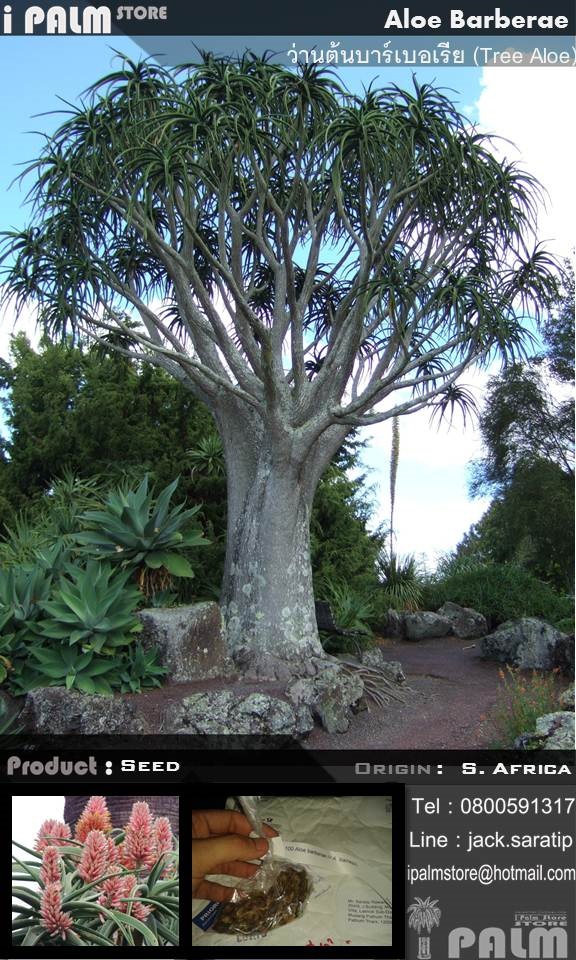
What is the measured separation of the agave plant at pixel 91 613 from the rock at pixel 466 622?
690 cm

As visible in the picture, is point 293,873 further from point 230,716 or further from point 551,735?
point 230,716

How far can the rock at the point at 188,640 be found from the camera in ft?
26.3

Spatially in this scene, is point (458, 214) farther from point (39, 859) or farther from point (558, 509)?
point (39, 859)

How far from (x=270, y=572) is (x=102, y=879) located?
570 cm

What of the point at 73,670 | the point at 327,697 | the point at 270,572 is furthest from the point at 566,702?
the point at 73,670

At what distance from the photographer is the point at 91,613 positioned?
7.74 m

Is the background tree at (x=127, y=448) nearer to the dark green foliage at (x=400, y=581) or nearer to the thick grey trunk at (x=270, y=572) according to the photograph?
the dark green foliage at (x=400, y=581)

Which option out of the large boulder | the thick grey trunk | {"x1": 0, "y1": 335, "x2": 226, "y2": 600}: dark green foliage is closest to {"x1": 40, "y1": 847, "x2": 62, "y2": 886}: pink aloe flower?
the thick grey trunk

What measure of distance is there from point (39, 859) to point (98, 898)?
0.30 m

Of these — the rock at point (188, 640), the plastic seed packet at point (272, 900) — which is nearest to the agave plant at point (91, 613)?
the rock at point (188, 640)

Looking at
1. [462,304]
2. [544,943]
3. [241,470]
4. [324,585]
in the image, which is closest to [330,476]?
[324,585]

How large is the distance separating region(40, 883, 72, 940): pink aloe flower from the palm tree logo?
1470mm

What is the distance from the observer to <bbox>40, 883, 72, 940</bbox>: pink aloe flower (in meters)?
3.20

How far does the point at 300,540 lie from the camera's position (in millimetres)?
9211
